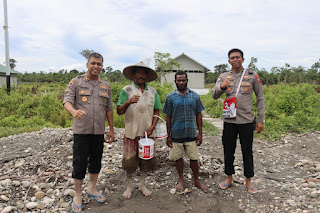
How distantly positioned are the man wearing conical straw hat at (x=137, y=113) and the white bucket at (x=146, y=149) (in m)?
0.11

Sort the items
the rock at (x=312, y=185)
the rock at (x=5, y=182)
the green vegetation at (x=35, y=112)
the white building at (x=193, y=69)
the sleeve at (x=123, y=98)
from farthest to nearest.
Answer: the white building at (x=193, y=69)
the green vegetation at (x=35, y=112)
the rock at (x=312, y=185)
the rock at (x=5, y=182)
the sleeve at (x=123, y=98)

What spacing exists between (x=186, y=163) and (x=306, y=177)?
193 centimetres

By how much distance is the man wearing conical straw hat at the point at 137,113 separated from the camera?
9.19ft

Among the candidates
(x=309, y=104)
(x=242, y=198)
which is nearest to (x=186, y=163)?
(x=242, y=198)

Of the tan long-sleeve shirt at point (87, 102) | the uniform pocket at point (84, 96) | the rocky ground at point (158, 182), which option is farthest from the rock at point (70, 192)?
the uniform pocket at point (84, 96)

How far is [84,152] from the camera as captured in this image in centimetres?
268

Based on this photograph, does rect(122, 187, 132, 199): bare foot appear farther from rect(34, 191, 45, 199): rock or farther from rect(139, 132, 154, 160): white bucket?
rect(34, 191, 45, 199): rock

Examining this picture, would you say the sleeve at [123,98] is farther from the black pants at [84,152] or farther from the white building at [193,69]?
the white building at [193,69]

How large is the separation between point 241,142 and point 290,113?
21.0ft

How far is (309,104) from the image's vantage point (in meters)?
8.94

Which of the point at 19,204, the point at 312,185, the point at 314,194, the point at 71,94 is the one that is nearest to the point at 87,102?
the point at 71,94

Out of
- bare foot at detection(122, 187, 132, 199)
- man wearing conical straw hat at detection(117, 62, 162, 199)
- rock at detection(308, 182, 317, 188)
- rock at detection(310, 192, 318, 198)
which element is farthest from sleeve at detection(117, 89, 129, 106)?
rock at detection(308, 182, 317, 188)

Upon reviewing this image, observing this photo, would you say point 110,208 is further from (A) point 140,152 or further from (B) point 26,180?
(B) point 26,180

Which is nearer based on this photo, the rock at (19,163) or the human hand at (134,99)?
the human hand at (134,99)
